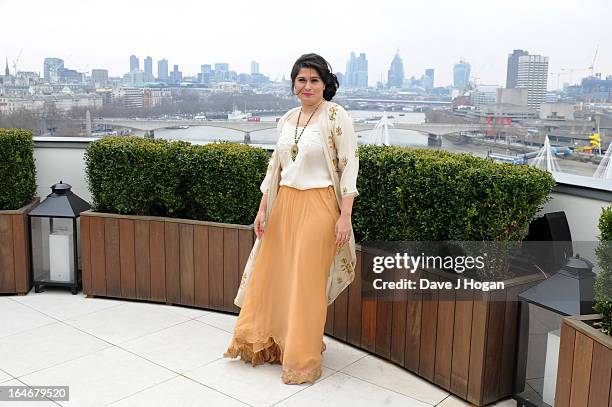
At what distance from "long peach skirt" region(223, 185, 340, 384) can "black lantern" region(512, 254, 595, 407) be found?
97 cm

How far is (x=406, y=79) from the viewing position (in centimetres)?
446

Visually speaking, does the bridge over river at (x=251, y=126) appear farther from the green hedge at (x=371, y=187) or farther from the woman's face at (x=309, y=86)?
→ the woman's face at (x=309, y=86)

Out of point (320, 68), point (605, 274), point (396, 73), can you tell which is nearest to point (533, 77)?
point (396, 73)

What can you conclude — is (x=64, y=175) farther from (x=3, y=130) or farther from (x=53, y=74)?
(x=53, y=74)

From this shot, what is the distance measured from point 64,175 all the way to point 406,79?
2810 millimetres

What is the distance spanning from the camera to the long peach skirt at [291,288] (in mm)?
3010

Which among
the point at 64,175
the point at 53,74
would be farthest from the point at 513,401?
the point at 53,74

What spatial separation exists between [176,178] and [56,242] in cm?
110

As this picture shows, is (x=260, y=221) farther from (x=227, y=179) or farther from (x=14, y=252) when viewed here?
(x=14, y=252)

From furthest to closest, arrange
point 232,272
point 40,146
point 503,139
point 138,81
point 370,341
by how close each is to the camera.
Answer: point 138,81 → point 40,146 → point 232,272 → point 503,139 → point 370,341

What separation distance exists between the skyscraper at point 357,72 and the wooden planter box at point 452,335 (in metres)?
1.46

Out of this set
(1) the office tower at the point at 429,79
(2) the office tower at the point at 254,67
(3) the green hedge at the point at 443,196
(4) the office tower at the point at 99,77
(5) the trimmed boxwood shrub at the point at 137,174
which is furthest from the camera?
(4) the office tower at the point at 99,77

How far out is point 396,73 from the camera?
4.58 meters

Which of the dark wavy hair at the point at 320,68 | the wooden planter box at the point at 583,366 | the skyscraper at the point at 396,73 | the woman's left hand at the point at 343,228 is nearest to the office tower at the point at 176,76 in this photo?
the skyscraper at the point at 396,73
